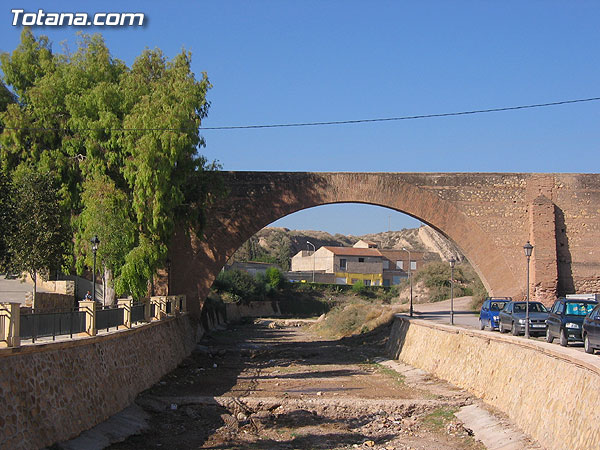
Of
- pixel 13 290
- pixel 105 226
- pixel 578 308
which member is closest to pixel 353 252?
pixel 13 290

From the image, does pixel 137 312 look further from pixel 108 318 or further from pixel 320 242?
pixel 320 242

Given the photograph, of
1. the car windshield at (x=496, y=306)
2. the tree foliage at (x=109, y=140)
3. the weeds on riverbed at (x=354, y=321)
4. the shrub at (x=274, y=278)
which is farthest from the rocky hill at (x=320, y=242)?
the tree foliage at (x=109, y=140)

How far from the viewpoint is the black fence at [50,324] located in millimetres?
11617

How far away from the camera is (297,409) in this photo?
15.7 meters

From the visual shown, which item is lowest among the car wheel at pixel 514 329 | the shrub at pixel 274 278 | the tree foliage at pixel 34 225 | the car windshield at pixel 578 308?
the car wheel at pixel 514 329

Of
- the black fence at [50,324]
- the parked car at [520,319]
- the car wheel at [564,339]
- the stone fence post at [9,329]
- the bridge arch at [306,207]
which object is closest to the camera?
the stone fence post at [9,329]

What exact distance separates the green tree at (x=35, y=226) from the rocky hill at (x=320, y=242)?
61292mm

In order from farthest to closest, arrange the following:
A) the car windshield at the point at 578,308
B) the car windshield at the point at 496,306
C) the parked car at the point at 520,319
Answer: the car windshield at the point at 496,306, the parked car at the point at 520,319, the car windshield at the point at 578,308

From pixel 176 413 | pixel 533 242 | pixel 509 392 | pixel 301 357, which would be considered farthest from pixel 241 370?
pixel 533 242

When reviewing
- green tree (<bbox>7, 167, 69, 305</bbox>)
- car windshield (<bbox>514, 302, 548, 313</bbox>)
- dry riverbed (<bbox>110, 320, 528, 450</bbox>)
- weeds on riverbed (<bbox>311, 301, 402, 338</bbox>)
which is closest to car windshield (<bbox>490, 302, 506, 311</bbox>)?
car windshield (<bbox>514, 302, 548, 313</bbox>)

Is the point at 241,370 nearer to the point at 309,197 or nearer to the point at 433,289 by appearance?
the point at 309,197

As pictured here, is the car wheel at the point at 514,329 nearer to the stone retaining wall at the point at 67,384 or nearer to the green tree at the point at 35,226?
the stone retaining wall at the point at 67,384

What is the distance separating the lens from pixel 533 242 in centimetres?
2680

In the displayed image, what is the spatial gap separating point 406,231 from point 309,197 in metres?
89.3
